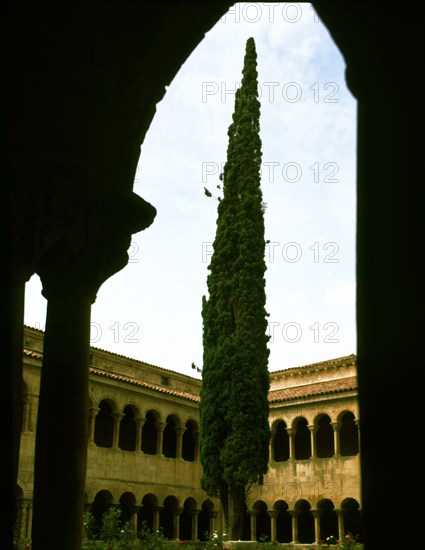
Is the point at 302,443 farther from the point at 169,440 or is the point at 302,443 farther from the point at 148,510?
the point at 148,510

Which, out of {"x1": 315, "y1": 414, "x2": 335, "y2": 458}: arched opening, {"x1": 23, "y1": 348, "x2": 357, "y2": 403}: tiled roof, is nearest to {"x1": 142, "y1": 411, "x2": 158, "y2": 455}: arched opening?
{"x1": 23, "y1": 348, "x2": 357, "y2": 403}: tiled roof

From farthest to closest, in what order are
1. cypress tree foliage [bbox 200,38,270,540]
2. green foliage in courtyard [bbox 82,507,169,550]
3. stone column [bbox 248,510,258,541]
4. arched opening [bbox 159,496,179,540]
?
stone column [bbox 248,510,258,541] < arched opening [bbox 159,496,179,540] < cypress tree foliage [bbox 200,38,270,540] < green foliage in courtyard [bbox 82,507,169,550]

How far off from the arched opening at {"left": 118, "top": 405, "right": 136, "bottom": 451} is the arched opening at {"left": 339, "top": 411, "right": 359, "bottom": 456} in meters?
7.31

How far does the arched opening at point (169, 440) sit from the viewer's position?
26156 millimetres

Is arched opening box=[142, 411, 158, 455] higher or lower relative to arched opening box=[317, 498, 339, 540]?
higher

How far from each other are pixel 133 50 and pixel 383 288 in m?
3.26

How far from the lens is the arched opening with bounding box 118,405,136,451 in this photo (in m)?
24.5

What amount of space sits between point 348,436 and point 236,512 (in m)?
8.51

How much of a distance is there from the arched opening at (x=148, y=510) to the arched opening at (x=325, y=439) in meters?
6.31

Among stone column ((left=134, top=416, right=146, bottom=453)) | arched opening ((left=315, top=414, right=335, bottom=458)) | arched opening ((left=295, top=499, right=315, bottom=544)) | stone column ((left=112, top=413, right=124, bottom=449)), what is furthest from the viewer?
arched opening ((left=295, top=499, right=315, bottom=544))

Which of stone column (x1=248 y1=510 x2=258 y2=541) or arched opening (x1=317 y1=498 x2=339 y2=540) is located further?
arched opening (x1=317 y1=498 x2=339 y2=540)

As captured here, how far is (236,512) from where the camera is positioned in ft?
59.3

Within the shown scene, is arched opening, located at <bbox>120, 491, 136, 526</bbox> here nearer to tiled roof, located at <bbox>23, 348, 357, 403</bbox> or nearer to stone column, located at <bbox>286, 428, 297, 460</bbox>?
tiled roof, located at <bbox>23, 348, 357, 403</bbox>

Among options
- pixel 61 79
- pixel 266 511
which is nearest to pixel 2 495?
pixel 61 79
